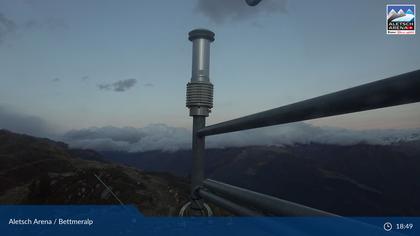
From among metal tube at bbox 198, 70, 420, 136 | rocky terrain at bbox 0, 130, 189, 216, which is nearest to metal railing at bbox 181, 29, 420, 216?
metal tube at bbox 198, 70, 420, 136

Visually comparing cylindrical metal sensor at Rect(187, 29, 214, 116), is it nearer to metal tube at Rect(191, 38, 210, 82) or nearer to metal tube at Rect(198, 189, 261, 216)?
metal tube at Rect(191, 38, 210, 82)

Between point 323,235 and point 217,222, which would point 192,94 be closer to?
point 217,222

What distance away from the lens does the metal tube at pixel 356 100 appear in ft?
1.82

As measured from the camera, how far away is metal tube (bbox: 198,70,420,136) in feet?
1.82

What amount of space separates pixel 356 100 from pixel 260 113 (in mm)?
610

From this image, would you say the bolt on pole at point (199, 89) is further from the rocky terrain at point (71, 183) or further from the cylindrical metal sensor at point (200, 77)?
the rocky terrain at point (71, 183)

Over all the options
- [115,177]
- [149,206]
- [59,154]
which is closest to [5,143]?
[59,154]

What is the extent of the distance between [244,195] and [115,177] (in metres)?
104

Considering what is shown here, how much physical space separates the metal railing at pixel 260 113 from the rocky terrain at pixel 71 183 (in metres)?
69.4

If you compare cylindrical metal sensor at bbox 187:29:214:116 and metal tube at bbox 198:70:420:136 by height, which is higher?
cylindrical metal sensor at bbox 187:29:214:116

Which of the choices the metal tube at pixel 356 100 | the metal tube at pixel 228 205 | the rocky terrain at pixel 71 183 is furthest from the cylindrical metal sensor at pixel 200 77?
the rocky terrain at pixel 71 183

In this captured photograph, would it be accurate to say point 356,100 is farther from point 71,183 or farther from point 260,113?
point 71,183

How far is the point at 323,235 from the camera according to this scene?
955 millimetres

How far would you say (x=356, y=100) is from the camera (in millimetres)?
680
